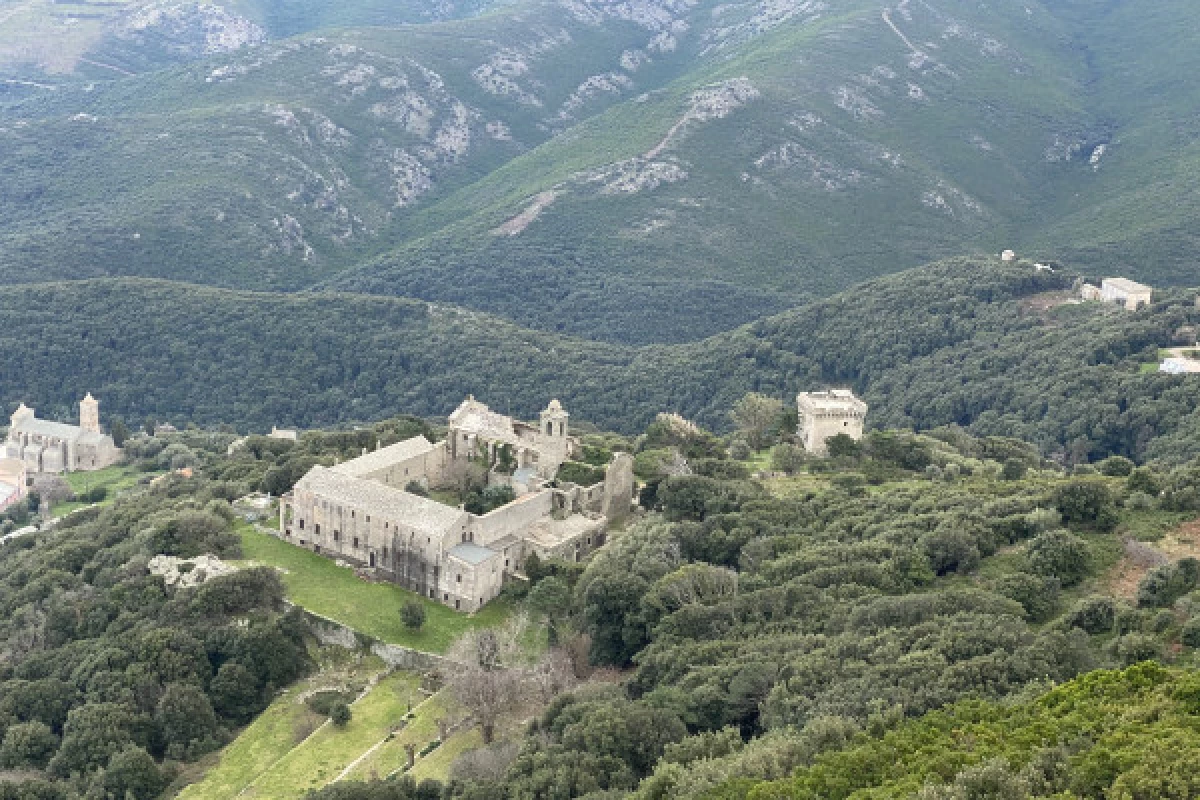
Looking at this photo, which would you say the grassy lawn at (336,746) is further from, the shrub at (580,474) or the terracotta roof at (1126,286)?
the terracotta roof at (1126,286)

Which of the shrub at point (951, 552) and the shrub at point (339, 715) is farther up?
the shrub at point (951, 552)

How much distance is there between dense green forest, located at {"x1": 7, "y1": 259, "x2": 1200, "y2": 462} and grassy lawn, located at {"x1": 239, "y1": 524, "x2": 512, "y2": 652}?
236 feet

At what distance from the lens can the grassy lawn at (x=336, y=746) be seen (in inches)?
1909

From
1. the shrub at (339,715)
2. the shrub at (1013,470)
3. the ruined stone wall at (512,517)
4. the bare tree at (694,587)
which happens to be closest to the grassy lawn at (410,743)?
the shrub at (339,715)

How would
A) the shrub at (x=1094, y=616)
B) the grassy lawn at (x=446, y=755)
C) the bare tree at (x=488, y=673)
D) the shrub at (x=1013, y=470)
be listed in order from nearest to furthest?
1. the shrub at (x=1094, y=616)
2. the grassy lawn at (x=446, y=755)
3. the bare tree at (x=488, y=673)
4. the shrub at (x=1013, y=470)

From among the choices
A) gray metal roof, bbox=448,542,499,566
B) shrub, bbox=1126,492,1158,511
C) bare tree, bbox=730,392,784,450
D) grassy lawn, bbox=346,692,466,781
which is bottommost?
bare tree, bbox=730,392,784,450

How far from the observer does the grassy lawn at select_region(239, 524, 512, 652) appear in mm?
56719

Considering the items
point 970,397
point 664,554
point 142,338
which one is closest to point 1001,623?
point 664,554

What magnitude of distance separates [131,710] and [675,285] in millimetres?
141850

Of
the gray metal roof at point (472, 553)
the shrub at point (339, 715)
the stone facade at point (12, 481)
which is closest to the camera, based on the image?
the shrub at point (339, 715)

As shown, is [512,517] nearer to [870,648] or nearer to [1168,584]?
[870,648]

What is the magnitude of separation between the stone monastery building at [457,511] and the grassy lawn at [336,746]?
680cm

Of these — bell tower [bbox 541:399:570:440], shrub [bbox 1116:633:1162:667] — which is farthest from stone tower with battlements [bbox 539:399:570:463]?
shrub [bbox 1116:633:1162:667]

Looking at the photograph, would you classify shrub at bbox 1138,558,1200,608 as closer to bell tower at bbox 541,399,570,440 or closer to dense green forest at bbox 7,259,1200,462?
bell tower at bbox 541,399,570,440
